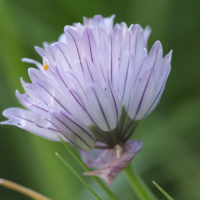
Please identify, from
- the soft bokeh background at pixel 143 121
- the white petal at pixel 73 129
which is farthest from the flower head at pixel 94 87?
the soft bokeh background at pixel 143 121

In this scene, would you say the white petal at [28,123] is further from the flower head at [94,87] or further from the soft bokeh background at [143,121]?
the soft bokeh background at [143,121]

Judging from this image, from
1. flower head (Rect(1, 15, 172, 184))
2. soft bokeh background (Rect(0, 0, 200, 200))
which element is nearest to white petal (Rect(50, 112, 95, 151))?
flower head (Rect(1, 15, 172, 184))

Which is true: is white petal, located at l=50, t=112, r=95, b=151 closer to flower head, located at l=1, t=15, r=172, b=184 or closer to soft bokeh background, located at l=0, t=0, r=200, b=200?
flower head, located at l=1, t=15, r=172, b=184

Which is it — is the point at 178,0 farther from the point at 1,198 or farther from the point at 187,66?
the point at 1,198

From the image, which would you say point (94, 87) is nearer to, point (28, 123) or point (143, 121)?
point (28, 123)

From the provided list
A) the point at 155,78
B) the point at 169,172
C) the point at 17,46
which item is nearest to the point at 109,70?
the point at 155,78

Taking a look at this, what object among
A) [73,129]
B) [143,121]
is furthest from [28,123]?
[143,121]
